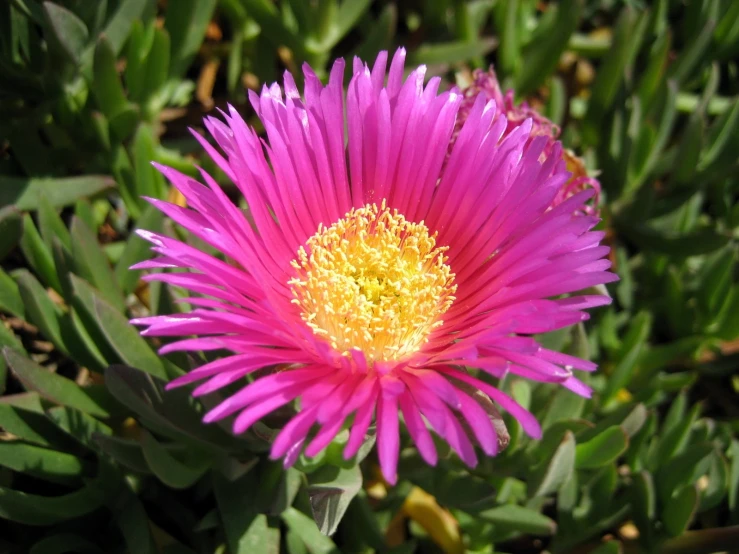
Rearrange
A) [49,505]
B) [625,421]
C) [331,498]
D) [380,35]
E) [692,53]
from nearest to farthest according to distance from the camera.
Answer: [331,498]
[49,505]
[625,421]
[380,35]
[692,53]

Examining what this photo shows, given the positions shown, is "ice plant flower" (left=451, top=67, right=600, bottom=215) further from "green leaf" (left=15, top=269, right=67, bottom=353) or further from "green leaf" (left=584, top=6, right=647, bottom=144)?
"green leaf" (left=15, top=269, right=67, bottom=353)

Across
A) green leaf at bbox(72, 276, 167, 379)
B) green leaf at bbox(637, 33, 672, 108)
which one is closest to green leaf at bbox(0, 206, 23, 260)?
green leaf at bbox(72, 276, 167, 379)

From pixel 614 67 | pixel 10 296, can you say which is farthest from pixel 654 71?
pixel 10 296

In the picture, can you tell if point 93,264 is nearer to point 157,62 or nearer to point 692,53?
point 157,62

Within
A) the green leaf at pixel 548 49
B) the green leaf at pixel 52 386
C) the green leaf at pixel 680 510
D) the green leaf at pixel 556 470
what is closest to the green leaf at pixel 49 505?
the green leaf at pixel 52 386

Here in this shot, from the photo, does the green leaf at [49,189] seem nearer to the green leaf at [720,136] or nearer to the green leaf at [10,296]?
the green leaf at [10,296]

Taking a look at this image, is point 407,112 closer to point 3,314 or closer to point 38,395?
point 38,395
